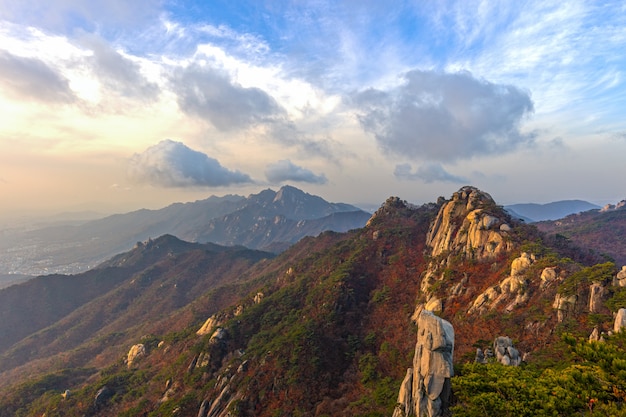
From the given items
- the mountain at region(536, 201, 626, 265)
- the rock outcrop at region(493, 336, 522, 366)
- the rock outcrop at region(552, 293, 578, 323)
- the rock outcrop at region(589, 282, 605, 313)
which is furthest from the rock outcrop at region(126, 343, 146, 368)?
the mountain at region(536, 201, 626, 265)

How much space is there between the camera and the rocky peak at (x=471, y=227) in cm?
6512

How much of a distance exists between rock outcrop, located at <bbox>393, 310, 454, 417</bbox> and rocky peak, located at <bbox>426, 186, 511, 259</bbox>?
42487 millimetres

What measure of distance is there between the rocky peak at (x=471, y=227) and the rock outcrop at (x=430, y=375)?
42487 mm

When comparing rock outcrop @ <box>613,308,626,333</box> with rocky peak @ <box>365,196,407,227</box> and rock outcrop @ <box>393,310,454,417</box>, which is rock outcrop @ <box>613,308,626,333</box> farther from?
rocky peak @ <box>365,196,407,227</box>

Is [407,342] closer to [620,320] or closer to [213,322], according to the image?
[620,320]

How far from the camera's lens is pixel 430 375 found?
2694 cm

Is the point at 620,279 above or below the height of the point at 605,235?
below

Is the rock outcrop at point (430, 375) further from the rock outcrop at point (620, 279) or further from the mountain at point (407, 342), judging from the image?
the rock outcrop at point (620, 279)

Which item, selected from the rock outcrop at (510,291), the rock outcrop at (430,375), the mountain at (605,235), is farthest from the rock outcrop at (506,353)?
the mountain at (605,235)

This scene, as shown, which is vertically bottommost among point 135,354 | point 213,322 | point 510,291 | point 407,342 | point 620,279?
point 135,354

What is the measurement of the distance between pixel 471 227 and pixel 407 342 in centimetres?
3144

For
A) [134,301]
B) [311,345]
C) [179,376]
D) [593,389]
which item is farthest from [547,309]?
[134,301]

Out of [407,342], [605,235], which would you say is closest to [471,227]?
[407,342]

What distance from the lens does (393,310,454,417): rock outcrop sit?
1032 inches
